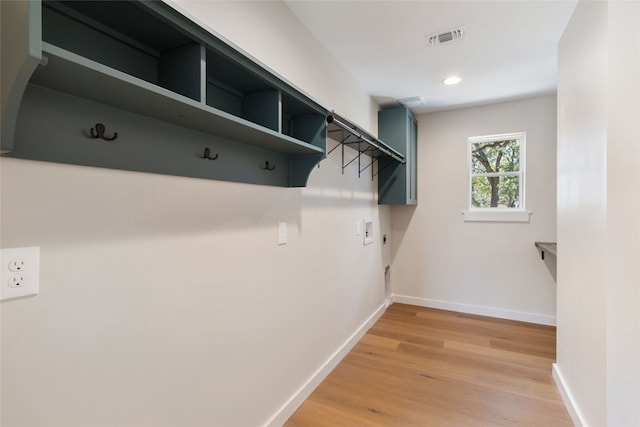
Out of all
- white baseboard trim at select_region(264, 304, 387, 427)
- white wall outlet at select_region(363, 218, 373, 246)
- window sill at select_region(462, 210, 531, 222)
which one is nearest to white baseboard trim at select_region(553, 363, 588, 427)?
white baseboard trim at select_region(264, 304, 387, 427)

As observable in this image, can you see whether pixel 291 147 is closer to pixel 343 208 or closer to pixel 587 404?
pixel 343 208

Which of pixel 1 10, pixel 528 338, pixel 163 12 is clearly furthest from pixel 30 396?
pixel 528 338

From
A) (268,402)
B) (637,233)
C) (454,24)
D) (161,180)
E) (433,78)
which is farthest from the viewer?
(433,78)

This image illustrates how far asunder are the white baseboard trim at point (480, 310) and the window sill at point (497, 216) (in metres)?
1.04

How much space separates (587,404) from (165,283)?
7.23 ft

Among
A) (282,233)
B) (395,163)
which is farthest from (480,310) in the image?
(282,233)

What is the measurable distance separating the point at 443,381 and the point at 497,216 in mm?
2083

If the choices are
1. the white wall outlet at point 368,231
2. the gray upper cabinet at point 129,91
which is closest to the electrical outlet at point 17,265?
the gray upper cabinet at point 129,91

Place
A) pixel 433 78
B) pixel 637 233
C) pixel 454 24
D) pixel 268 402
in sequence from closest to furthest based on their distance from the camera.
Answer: pixel 637 233 < pixel 268 402 < pixel 454 24 < pixel 433 78

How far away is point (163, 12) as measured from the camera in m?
0.86

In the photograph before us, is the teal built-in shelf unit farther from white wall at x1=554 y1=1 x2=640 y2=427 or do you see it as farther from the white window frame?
the white window frame

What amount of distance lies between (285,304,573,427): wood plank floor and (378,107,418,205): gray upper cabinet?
142 centimetres

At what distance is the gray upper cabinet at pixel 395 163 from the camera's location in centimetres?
338

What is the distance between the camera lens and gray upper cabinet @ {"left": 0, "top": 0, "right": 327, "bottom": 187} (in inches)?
25.8
